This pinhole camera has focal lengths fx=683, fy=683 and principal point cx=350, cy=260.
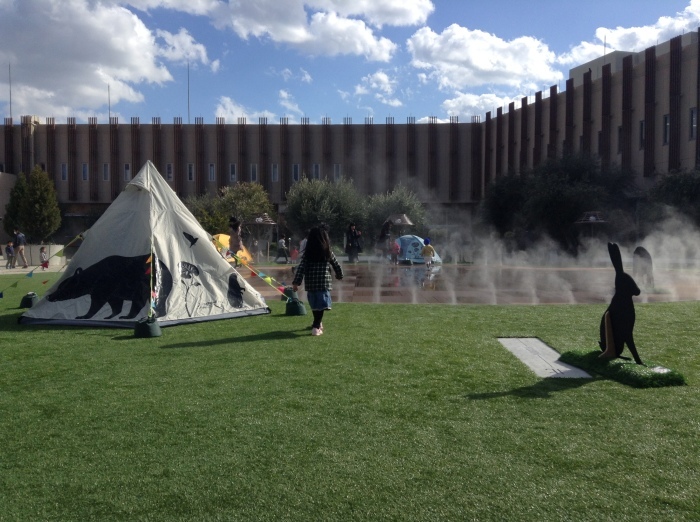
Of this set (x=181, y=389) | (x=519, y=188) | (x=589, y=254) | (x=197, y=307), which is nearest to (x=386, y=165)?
(x=519, y=188)

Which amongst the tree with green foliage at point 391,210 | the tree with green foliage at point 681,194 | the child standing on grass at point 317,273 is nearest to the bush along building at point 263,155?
the tree with green foliage at point 391,210

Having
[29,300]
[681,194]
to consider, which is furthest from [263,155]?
[29,300]

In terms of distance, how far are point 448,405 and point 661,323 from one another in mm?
6185

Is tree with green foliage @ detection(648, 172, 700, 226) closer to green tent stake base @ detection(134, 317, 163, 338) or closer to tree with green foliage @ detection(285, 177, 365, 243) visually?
tree with green foliage @ detection(285, 177, 365, 243)

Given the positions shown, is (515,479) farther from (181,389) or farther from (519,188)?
(519,188)

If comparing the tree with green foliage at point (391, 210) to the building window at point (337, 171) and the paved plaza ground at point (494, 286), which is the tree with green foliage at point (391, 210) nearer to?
the building window at point (337, 171)

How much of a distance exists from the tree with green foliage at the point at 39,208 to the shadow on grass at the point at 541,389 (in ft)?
176

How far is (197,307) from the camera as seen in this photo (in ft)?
37.6

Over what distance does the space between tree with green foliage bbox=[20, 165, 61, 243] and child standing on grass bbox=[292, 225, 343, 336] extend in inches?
1943

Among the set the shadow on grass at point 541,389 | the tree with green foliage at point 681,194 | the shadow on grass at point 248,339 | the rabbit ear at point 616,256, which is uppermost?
the tree with green foliage at point 681,194

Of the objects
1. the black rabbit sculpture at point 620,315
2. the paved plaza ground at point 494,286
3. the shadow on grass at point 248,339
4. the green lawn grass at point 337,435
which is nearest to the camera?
the green lawn grass at point 337,435

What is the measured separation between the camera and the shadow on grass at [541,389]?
6.21 m

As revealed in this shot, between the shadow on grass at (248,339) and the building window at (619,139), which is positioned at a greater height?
the building window at (619,139)

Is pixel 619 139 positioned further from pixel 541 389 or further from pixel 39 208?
pixel 39 208
